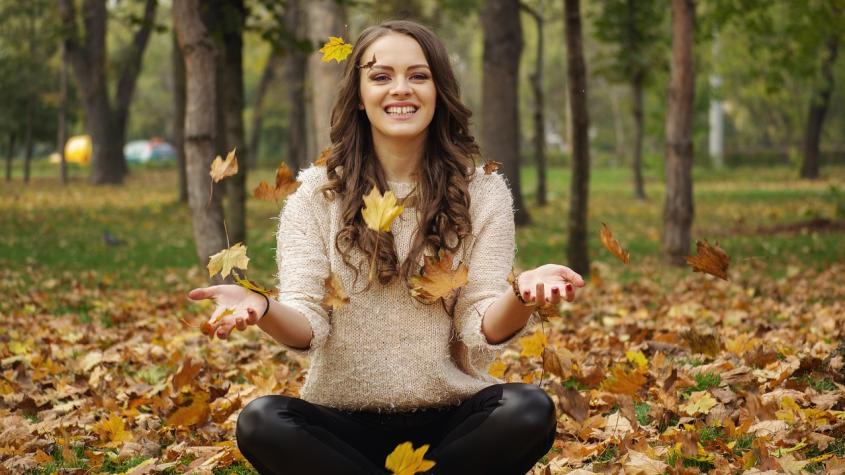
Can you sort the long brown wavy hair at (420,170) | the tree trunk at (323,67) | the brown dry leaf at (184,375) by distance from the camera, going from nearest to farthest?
the long brown wavy hair at (420,170), the brown dry leaf at (184,375), the tree trunk at (323,67)

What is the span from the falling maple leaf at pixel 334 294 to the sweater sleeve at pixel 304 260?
0.08 meters

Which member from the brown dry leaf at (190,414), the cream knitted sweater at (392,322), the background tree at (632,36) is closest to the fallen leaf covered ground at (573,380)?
the brown dry leaf at (190,414)

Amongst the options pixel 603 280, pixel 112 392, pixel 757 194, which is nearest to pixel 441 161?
pixel 112 392

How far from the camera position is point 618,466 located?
3.33 metres

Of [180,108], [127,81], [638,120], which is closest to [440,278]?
[180,108]

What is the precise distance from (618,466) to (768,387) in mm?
1245

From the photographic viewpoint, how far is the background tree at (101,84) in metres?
25.8

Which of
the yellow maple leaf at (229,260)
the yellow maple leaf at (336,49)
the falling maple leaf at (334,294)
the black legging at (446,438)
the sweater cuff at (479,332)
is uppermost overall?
the yellow maple leaf at (336,49)

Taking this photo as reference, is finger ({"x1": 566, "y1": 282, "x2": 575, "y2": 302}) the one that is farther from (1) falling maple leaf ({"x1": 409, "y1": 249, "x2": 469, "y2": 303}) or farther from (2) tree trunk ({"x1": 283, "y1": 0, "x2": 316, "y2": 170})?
(2) tree trunk ({"x1": 283, "y1": 0, "x2": 316, "y2": 170})

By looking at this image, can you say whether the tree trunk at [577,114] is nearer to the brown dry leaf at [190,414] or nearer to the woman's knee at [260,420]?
the brown dry leaf at [190,414]

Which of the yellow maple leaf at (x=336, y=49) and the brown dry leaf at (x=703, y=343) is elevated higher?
the yellow maple leaf at (x=336, y=49)

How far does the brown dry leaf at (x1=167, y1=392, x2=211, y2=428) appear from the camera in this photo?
407 centimetres

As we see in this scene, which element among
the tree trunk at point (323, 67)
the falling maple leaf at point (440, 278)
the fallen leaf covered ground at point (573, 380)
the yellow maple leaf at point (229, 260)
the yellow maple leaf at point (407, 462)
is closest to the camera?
the yellow maple leaf at point (407, 462)

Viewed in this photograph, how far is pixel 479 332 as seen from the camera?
9.76 feet
